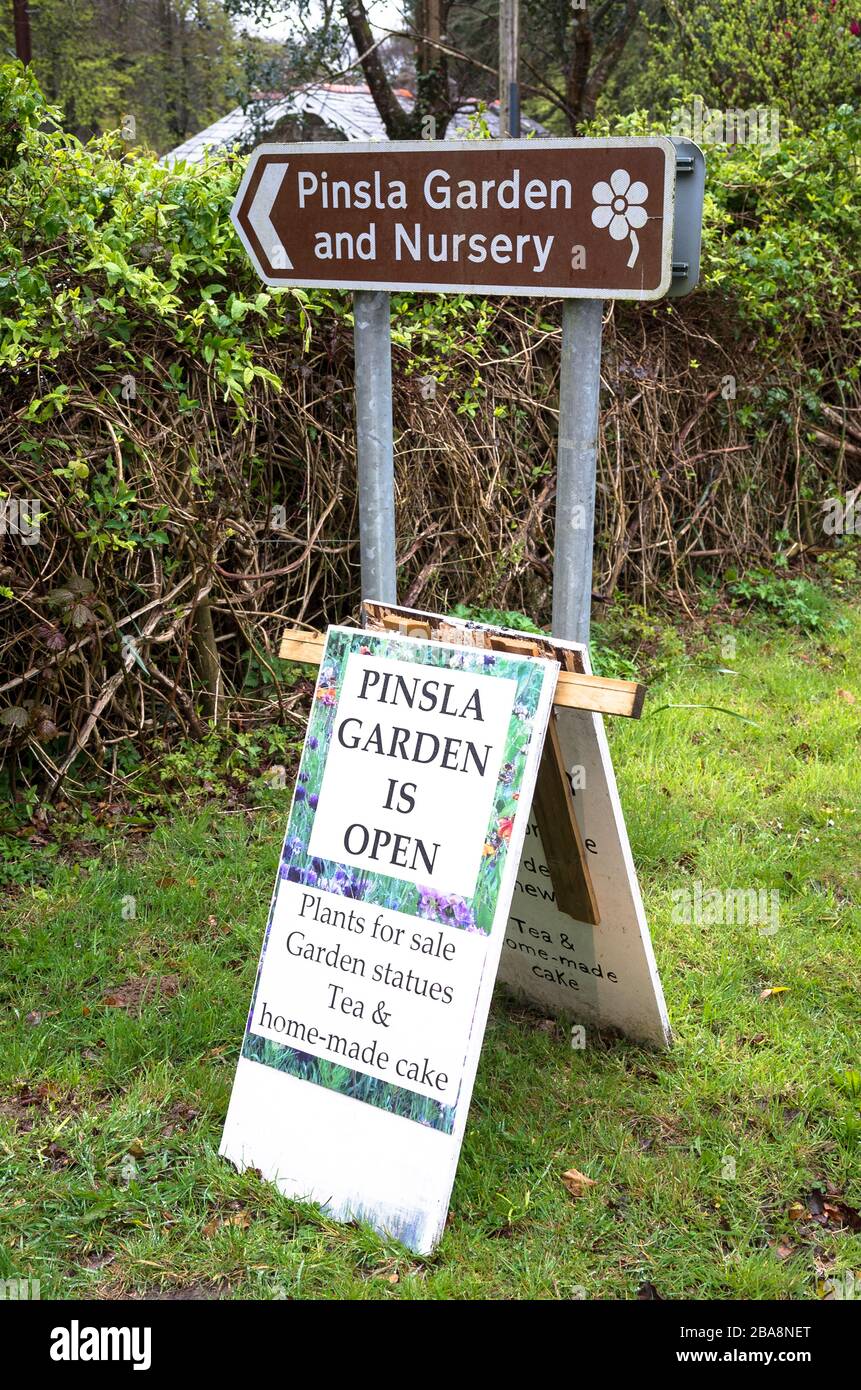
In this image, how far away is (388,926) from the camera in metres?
2.54

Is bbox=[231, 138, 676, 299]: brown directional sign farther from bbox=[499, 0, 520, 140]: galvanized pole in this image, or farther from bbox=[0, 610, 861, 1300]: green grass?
bbox=[499, 0, 520, 140]: galvanized pole

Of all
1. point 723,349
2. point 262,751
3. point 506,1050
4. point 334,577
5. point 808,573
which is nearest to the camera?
point 506,1050

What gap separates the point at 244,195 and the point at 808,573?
17.5ft

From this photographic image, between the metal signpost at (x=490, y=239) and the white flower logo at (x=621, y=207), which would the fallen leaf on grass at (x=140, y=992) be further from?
the white flower logo at (x=621, y=207)

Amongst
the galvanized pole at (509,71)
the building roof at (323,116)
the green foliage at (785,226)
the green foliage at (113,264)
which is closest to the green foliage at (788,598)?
the green foliage at (785,226)

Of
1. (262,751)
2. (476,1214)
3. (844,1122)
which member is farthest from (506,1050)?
(262,751)

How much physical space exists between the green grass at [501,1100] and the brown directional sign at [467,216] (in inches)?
78.7

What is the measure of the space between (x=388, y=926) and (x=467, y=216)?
1611 mm

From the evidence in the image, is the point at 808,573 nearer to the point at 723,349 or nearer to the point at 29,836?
the point at 723,349

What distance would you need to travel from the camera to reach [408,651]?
2.67 metres

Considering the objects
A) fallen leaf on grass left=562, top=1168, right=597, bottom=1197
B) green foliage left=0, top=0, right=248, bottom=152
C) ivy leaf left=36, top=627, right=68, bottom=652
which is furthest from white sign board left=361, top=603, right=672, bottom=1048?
green foliage left=0, top=0, right=248, bottom=152

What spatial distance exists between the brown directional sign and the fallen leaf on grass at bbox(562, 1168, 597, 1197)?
2.01 meters

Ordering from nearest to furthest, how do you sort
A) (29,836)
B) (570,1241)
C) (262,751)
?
1. (570,1241)
2. (29,836)
3. (262,751)

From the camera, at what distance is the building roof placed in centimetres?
1717
